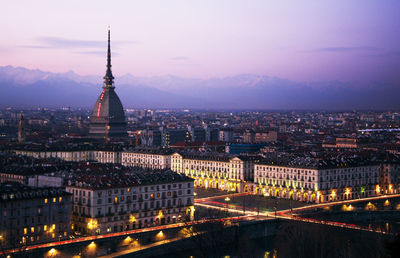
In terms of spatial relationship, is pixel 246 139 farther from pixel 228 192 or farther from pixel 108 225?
pixel 108 225

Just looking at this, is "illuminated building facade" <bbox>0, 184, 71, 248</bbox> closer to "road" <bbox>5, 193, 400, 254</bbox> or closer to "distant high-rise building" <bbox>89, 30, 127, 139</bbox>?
"road" <bbox>5, 193, 400, 254</bbox>

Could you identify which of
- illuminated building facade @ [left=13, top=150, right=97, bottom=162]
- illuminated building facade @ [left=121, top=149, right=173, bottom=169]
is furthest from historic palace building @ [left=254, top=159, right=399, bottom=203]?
illuminated building facade @ [left=13, top=150, right=97, bottom=162]

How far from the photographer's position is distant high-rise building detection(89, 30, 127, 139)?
5728 inches

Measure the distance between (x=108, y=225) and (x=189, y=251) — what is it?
272 inches

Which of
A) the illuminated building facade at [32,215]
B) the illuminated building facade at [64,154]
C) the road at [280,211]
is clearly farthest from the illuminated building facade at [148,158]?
the illuminated building facade at [32,215]

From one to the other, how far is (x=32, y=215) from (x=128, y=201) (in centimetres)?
972

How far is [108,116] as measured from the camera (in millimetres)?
145750

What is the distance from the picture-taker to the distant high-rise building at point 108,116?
477 feet

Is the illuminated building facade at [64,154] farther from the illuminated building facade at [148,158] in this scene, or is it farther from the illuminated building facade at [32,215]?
the illuminated building facade at [32,215]

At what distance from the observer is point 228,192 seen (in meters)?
84.6

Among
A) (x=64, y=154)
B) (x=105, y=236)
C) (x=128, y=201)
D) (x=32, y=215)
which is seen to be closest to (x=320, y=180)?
(x=128, y=201)

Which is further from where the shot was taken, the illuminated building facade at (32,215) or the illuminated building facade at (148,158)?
the illuminated building facade at (148,158)

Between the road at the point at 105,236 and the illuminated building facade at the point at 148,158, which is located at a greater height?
the illuminated building facade at the point at 148,158

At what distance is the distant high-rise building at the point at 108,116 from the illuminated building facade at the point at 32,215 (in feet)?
295
